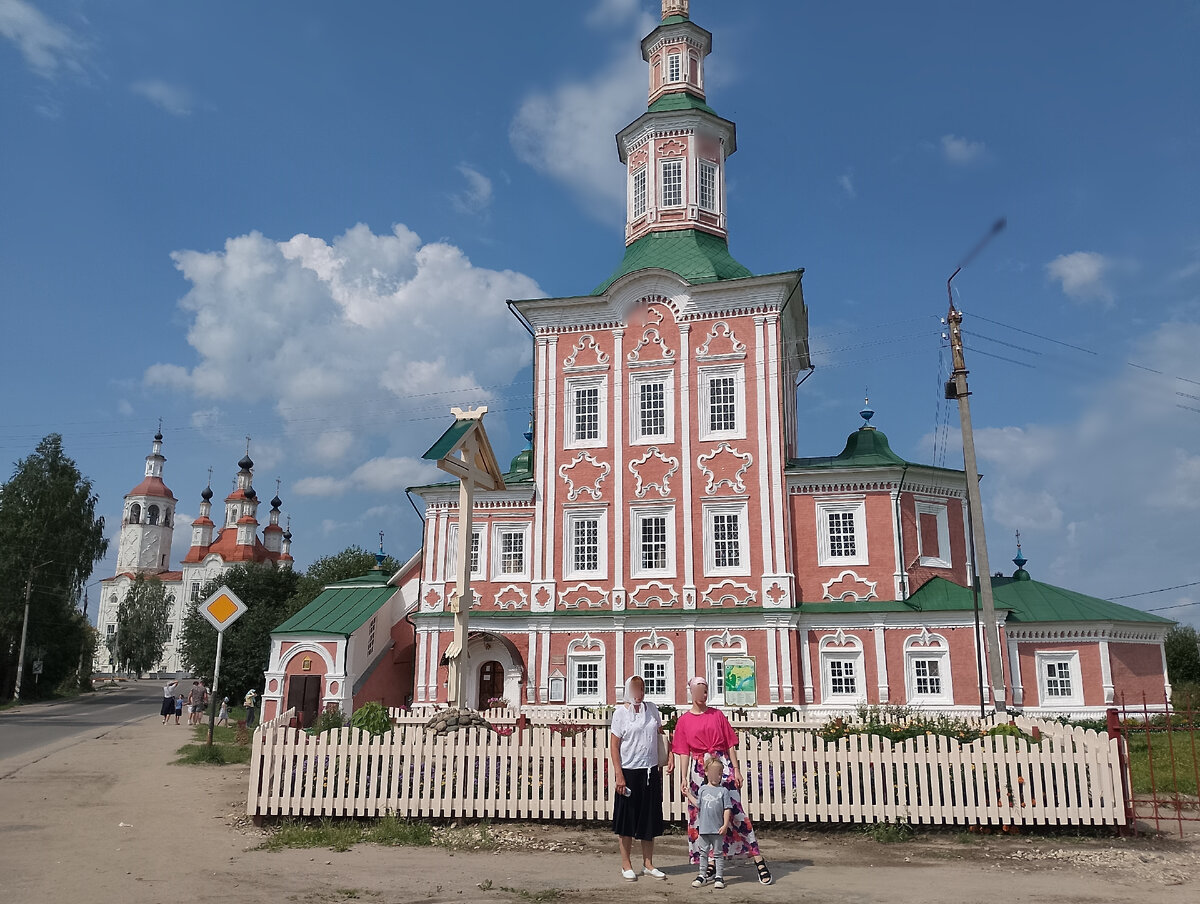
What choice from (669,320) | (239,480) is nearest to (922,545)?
(669,320)

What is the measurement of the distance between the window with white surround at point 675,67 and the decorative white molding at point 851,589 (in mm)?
18134

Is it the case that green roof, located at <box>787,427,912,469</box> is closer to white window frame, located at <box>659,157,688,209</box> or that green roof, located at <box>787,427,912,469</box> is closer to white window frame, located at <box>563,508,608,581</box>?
white window frame, located at <box>563,508,608,581</box>

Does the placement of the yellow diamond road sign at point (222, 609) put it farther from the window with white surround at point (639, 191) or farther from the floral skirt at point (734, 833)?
the window with white surround at point (639, 191)

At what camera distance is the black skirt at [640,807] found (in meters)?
8.25

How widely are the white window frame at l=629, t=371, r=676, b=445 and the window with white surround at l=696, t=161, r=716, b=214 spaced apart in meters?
7.10

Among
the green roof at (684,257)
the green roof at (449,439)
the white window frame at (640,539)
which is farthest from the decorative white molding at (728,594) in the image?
the green roof at (449,439)

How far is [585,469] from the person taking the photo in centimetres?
2550

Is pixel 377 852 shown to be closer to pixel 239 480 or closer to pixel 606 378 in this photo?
pixel 606 378

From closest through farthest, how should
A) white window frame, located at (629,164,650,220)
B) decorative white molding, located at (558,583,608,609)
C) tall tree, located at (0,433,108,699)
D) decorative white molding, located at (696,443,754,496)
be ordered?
1. decorative white molding, located at (696,443,754,496)
2. decorative white molding, located at (558,583,608,609)
3. white window frame, located at (629,164,650,220)
4. tall tree, located at (0,433,108,699)

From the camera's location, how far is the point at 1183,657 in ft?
153

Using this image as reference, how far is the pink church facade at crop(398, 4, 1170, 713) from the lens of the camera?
2272 cm

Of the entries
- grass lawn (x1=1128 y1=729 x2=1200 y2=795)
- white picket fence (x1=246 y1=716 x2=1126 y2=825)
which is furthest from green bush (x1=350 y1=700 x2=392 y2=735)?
grass lawn (x1=1128 y1=729 x2=1200 y2=795)

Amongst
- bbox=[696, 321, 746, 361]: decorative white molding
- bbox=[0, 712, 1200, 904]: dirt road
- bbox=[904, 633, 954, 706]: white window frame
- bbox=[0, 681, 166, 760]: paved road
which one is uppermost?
bbox=[696, 321, 746, 361]: decorative white molding

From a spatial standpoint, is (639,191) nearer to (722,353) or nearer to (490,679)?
(722,353)
